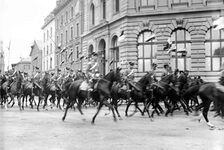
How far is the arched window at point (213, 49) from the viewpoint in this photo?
30.3 m

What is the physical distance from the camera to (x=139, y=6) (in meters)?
33.1

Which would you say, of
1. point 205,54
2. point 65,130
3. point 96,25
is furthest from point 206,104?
point 96,25

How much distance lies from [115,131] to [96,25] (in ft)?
99.2

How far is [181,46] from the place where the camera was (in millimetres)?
31594

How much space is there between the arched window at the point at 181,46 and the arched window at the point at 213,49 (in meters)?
1.68

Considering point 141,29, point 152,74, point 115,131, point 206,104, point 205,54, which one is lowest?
point 115,131

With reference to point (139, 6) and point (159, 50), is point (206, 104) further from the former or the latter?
point (139, 6)

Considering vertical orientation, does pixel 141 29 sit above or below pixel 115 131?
above

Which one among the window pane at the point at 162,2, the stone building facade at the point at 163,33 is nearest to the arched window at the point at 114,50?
the stone building facade at the point at 163,33

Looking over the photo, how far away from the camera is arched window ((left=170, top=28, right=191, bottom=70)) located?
31.5 metres

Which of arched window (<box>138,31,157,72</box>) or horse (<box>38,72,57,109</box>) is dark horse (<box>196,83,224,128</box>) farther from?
arched window (<box>138,31,157,72</box>)

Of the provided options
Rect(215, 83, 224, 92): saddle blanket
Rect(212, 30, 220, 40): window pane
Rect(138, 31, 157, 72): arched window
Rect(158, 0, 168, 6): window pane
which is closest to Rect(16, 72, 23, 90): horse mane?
Rect(215, 83, 224, 92): saddle blanket

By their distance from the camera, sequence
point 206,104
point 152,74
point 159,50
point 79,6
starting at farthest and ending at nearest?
point 79,6 → point 159,50 → point 152,74 → point 206,104

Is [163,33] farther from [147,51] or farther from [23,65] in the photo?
[23,65]
